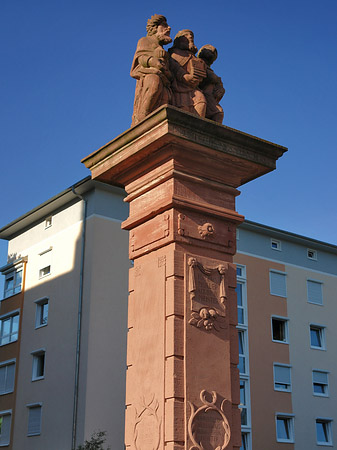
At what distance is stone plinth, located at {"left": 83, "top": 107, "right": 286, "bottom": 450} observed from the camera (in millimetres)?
6164

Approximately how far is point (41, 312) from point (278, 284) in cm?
1127

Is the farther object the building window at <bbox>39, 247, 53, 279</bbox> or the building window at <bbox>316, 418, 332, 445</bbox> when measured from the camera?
the building window at <bbox>316, 418, 332, 445</bbox>

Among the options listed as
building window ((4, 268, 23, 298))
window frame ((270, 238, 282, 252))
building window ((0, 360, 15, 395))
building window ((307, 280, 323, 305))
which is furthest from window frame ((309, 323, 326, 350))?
building window ((0, 360, 15, 395))

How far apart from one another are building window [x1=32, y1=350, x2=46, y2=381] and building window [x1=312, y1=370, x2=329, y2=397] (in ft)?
42.4

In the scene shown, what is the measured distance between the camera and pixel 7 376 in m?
30.5

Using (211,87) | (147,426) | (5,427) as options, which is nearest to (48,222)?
(5,427)

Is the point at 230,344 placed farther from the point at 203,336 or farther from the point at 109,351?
the point at 109,351

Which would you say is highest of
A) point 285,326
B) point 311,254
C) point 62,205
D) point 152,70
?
point 311,254

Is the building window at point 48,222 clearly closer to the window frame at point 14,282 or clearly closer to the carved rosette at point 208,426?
the window frame at point 14,282

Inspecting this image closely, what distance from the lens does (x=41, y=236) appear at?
31109 mm

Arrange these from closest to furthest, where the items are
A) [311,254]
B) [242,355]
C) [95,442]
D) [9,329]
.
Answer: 1. [95,442]
2. [242,355]
3. [9,329]
4. [311,254]

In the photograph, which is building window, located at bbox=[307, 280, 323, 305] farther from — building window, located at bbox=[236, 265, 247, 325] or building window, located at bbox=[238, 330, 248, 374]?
building window, located at bbox=[238, 330, 248, 374]

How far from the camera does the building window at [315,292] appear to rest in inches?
1389

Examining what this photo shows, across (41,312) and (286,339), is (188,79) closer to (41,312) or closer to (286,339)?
(41,312)
